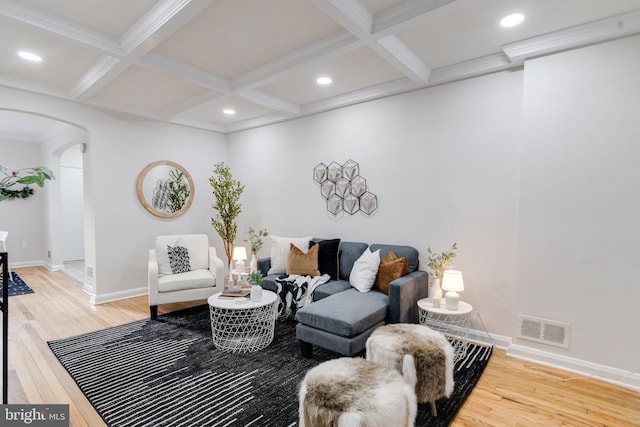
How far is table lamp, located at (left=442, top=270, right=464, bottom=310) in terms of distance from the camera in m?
2.82

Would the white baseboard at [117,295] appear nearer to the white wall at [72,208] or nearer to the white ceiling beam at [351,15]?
the white wall at [72,208]

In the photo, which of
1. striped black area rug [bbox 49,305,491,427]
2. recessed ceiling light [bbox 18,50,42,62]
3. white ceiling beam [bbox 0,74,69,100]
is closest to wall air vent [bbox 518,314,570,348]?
striped black area rug [bbox 49,305,491,427]

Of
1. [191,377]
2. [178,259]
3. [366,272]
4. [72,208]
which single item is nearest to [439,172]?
[366,272]

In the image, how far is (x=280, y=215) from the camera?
16.7ft

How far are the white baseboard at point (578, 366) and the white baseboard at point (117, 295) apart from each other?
4.88 meters

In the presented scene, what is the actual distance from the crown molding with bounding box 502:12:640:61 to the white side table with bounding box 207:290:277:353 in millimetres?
3176

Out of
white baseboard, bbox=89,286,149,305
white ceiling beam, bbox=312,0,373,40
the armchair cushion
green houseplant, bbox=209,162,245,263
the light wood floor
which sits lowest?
the light wood floor

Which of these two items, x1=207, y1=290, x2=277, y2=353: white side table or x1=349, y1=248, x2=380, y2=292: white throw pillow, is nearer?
x1=207, y1=290, x2=277, y2=353: white side table

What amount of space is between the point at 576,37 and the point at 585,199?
1.29m

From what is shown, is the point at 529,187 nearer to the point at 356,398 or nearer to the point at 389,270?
the point at 389,270

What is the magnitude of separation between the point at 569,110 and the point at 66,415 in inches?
171

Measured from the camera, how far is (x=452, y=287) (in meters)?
2.84

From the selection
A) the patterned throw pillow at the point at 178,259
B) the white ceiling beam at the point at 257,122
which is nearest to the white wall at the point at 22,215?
the white ceiling beam at the point at 257,122

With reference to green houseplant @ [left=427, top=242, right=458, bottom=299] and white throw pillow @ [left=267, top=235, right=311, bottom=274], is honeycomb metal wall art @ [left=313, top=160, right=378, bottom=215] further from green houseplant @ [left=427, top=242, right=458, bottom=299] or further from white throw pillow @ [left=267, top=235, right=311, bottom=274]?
green houseplant @ [left=427, top=242, right=458, bottom=299]
